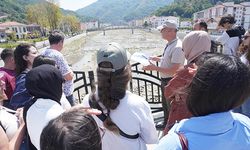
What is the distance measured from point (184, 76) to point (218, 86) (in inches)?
32.4

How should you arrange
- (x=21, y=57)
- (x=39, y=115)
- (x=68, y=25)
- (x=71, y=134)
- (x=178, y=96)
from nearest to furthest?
(x=71, y=134) → (x=39, y=115) → (x=178, y=96) → (x=21, y=57) → (x=68, y=25)

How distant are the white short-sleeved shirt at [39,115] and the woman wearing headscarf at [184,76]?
931 millimetres

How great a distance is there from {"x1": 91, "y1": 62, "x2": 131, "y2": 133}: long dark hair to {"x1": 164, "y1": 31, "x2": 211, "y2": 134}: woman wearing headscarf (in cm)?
46

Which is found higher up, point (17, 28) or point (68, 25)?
point (68, 25)

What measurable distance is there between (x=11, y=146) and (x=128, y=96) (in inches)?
34.7

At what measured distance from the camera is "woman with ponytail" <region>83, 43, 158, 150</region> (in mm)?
1762

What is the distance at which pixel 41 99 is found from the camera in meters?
1.82

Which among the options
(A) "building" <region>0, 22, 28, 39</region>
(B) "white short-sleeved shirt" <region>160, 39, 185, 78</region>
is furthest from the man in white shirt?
(A) "building" <region>0, 22, 28, 39</region>

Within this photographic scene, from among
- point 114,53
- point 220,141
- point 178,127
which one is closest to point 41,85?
point 114,53

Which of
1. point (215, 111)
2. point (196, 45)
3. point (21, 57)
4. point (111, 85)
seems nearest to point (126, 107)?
point (111, 85)

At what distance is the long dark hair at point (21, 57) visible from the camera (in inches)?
116

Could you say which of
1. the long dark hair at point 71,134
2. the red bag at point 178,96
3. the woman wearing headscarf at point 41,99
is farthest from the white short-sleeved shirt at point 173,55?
the long dark hair at point 71,134

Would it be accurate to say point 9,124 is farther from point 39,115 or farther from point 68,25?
point 68,25

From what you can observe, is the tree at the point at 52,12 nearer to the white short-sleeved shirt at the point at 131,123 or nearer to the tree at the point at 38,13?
the tree at the point at 38,13
